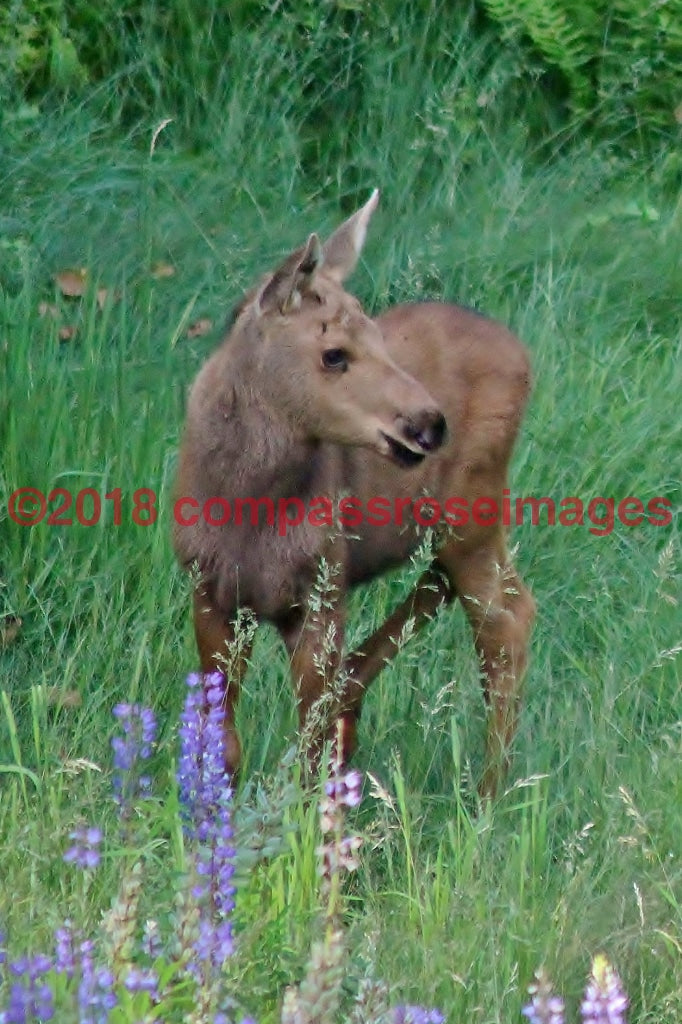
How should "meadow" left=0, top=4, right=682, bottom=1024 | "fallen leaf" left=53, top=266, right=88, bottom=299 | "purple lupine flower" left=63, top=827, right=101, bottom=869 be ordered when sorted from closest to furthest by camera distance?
1. "purple lupine flower" left=63, top=827, right=101, bottom=869
2. "meadow" left=0, top=4, right=682, bottom=1024
3. "fallen leaf" left=53, top=266, right=88, bottom=299

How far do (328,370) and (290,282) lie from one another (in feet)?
0.81

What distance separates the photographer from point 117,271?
6.50 metres

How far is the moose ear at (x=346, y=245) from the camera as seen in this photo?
4.65 m

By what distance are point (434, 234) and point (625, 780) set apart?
314 centimetres

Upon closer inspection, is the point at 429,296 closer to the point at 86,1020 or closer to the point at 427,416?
the point at 427,416

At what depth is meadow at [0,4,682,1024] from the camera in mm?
3430

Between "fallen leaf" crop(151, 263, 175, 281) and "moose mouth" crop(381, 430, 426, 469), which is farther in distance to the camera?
"fallen leaf" crop(151, 263, 175, 281)

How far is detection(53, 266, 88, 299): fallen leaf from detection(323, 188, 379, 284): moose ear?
191 cm

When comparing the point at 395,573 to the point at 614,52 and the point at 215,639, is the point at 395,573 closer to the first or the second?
the point at 215,639

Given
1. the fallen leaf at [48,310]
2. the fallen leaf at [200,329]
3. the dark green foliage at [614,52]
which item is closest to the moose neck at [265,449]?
the fallen leaf at [48,310]

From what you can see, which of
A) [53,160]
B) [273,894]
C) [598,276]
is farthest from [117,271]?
[273,894]

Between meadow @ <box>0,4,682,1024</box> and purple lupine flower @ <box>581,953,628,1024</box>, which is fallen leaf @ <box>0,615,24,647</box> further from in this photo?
purple lupine flower @ <box>581,953,628,1024</box>

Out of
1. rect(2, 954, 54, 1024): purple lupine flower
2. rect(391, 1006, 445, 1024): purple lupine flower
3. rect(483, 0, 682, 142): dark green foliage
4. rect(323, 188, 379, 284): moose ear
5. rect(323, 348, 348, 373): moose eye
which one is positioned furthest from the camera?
rect(483, 0, 682, 142): dark green foliage

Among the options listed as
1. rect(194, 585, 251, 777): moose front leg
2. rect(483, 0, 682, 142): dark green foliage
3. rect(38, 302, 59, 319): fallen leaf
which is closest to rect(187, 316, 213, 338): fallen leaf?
rect(38, 302, 59, 319): fallen leaf
